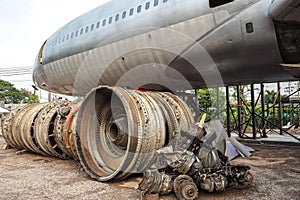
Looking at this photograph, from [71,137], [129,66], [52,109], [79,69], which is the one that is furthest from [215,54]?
[79,69]

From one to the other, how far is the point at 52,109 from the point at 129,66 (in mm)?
3009

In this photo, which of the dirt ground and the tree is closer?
the dirt ground

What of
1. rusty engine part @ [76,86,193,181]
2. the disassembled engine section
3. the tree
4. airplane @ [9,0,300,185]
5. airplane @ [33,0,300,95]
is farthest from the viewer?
the tree

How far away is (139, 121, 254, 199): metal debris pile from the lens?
12.8 feet

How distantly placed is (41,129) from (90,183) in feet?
10.3

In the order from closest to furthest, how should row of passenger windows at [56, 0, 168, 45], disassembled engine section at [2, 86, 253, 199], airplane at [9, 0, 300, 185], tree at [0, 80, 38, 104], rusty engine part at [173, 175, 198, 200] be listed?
rusty engine part at [173, 175, 198, 200] < disassembled engine section at [2, 86, 253, 199] < airplane at [9, 0, 300, 185] < row of passenger windows at [56, 0, 168, 45] < tree at [0, 80, 38, 104]

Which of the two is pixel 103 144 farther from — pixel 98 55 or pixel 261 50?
pixel 98 55

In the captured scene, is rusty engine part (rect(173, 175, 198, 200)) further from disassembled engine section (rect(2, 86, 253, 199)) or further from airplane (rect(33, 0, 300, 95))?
airplane (rect(33, 0, 300, 95))

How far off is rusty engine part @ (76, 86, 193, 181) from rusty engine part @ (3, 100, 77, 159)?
0.66 m

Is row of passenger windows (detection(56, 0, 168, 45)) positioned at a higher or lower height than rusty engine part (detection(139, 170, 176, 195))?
higher

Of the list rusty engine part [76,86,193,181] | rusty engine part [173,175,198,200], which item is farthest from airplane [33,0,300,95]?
rusty engine part [173,175,198,200]

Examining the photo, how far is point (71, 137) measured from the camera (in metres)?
6.16

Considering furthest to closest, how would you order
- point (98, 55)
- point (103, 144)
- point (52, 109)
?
point (98, 55) < point (52, 109) < point (103, 144)

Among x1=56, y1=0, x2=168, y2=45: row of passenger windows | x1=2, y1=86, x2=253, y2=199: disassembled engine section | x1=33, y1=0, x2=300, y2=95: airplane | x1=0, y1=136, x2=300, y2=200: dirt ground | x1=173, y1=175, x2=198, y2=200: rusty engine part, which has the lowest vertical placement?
x1=0, y1=136, x2=300, y2=200: dirt ground
